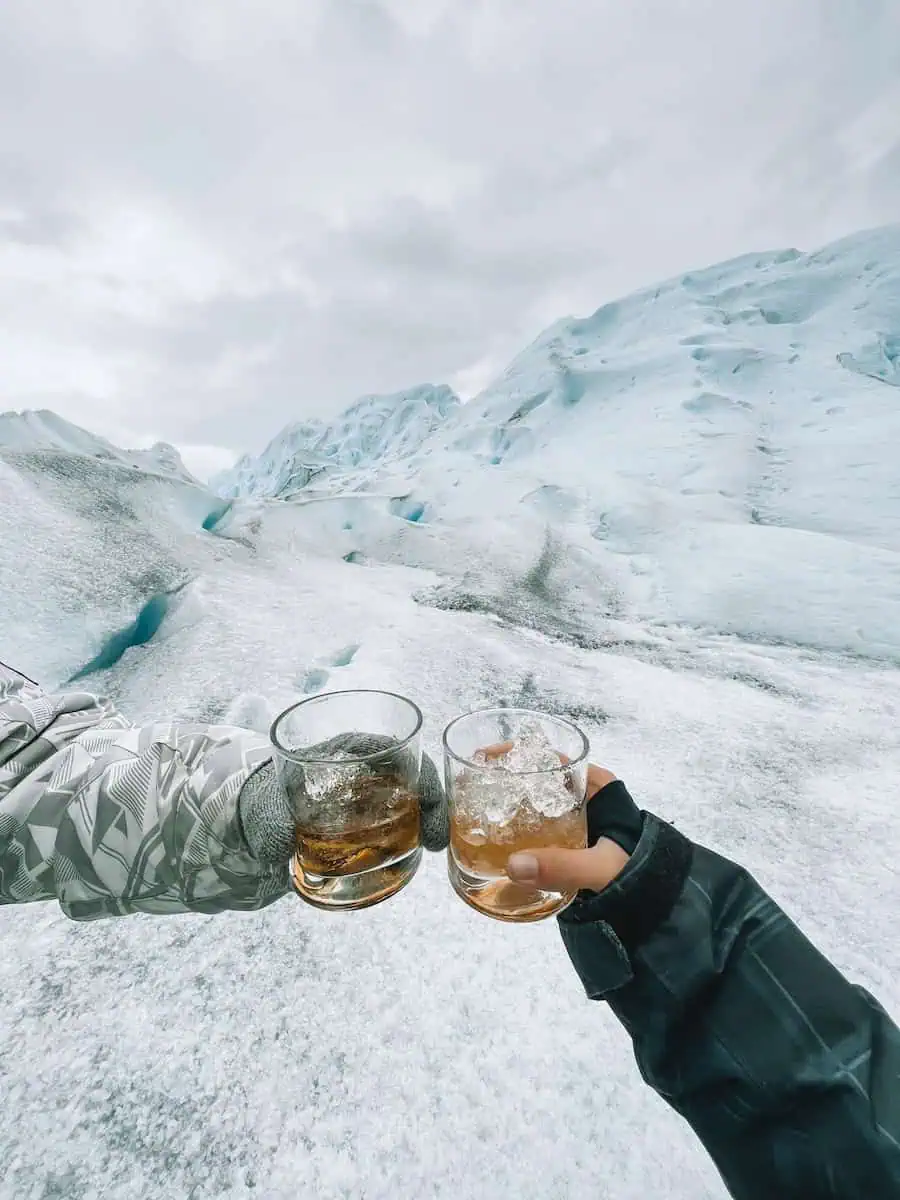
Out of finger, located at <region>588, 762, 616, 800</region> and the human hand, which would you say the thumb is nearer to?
the human hand

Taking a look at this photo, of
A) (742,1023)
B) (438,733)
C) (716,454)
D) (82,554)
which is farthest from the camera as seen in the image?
(716,454)

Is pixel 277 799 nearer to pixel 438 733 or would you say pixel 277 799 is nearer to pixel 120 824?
pixel 120 824

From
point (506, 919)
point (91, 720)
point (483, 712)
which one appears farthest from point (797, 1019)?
point (91, 720)

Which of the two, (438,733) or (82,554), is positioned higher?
(82,554)

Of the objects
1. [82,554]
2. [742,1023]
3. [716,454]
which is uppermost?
[716,454]

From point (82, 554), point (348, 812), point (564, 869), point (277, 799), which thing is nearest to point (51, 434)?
point (82, 554)

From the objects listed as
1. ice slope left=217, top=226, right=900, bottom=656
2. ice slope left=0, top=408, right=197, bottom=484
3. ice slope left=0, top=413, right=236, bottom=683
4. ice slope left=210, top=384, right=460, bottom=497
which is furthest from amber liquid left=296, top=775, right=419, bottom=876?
ice slope left=210, top=384, right=460, bottom=497

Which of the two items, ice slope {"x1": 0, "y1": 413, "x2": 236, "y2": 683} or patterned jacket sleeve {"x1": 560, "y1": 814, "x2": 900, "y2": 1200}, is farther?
ice slope {"x1": 0, "y1": 413, "x2": 236, "y2": 683}

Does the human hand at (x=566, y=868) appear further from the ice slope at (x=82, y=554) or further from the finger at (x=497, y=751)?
the ice slope at (x=82, y=554)
